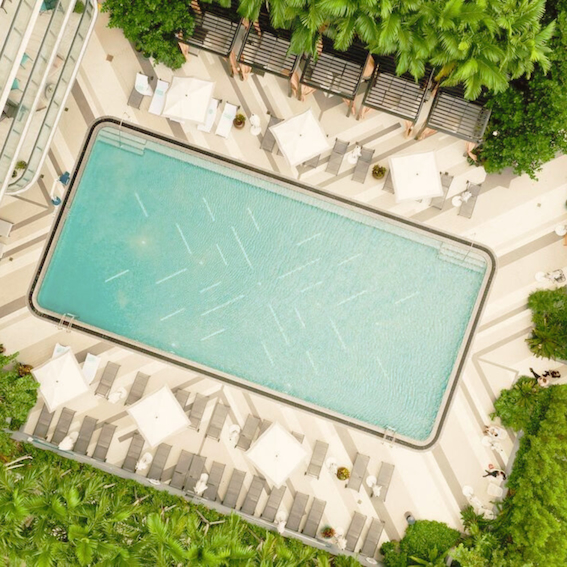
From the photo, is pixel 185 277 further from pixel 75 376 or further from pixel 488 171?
pixel 488 171

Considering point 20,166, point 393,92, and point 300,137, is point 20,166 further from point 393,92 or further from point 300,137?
point 393,92

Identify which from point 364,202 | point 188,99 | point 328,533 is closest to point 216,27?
point 188,99

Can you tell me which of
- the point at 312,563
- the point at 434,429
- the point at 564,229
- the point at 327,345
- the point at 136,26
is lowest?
the point at 312,563

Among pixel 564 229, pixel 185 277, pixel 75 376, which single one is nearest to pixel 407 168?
pixel 564 229

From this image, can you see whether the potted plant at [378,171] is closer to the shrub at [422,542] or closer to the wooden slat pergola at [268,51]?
the wooden slat pergola at [268,51]

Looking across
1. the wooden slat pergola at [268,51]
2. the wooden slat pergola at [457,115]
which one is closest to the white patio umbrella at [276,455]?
the wooden slat pergola at [457,115]
